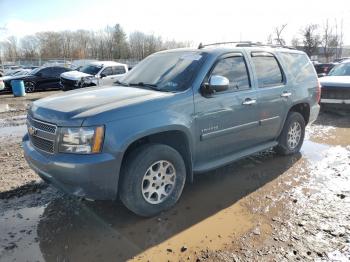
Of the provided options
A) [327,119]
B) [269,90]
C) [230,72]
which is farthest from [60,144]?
[327,119]

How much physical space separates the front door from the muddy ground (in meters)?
0.62

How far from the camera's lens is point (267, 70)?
5.30 metres

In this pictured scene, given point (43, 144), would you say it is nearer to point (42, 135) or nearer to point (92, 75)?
point (42, 135)

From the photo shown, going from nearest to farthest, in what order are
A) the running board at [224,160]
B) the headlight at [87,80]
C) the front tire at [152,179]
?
1. the front tire at [152,179]
2. the running board at [224,160]
3. the headlight at [87,80]

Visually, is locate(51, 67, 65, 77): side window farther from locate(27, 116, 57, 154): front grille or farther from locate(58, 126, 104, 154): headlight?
locate(58, 126, 104, 154): headlight

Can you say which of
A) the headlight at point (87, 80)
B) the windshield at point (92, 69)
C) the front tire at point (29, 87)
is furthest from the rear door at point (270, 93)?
the front tire at point (29, 87)

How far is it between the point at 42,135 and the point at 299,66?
14.9ft

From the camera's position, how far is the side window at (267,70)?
5.10 m

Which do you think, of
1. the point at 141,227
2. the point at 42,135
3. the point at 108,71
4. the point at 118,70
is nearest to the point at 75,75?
the point at 108,71

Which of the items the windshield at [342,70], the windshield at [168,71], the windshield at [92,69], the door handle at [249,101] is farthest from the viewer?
the windshield at [92,69]

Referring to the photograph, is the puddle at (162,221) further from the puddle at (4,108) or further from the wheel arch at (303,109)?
the puddle at (4,108)

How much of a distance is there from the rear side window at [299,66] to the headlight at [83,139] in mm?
3704

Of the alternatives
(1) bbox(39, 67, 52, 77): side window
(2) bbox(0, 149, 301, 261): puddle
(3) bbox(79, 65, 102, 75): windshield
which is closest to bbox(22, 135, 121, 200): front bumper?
(2) bbox(0, 149, 301, 261): puddle

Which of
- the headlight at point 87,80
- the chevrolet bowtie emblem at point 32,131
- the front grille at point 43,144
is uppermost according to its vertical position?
the headlight at point 87,80
